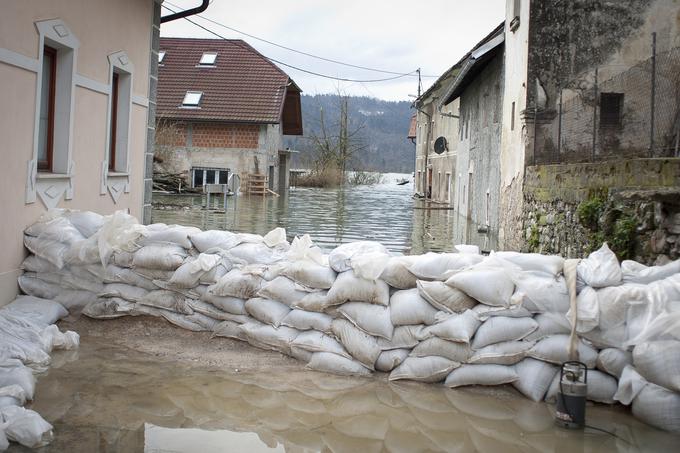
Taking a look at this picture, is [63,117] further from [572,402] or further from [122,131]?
[572,402]

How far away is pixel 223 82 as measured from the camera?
3344 centimetres

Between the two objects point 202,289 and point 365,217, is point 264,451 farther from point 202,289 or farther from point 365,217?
point 365,217

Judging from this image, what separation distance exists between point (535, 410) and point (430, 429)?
735 mm

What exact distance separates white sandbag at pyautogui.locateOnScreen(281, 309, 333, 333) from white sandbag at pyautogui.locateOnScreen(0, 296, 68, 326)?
1858 mm

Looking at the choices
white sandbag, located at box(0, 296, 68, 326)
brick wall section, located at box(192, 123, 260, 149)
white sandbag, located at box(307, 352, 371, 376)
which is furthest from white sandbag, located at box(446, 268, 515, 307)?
brick wall section, located at box(192, 123, 260, 149)

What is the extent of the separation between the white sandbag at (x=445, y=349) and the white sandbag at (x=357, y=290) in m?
0.40

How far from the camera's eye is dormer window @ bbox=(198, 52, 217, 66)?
112 feet

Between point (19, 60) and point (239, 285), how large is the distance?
261 cm

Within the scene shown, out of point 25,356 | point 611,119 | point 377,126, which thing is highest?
point 377,126

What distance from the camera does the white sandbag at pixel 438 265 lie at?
5.14 meters

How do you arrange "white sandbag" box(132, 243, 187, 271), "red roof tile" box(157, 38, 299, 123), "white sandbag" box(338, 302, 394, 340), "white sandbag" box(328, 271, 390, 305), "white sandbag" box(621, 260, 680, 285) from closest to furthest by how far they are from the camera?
"white sandbag" box(621, 260, 680, 285) → "white sandbag" box(338, 302, 394, 340) → "white sandbag" box(328, 271, 390, 305) → "white sandbag" box(132, 243, 187, 271) → "red roof tile" box(157, 38, 299, 123)

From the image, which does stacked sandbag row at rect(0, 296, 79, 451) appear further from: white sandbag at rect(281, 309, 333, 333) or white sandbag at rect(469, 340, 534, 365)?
white sandbag at rect(469, 340, 534, 365)

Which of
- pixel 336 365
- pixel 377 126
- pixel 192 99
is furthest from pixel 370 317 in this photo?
pixel 377 126

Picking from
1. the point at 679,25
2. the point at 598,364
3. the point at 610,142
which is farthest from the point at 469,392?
the point at 679,25
